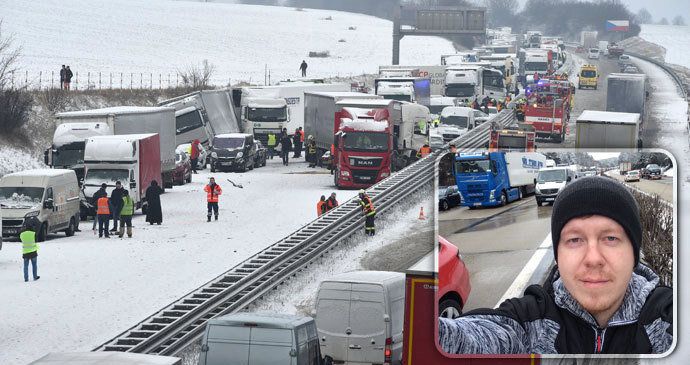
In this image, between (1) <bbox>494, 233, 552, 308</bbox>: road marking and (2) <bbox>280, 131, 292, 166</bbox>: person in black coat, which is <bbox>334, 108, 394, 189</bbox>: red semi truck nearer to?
(2) <bbox>280, 131, 292, 166</bbox>: person in black coat

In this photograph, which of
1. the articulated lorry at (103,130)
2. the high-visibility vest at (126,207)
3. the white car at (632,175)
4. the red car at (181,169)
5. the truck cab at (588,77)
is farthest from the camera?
the truck cab at (588,77)

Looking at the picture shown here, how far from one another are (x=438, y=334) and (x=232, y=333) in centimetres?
1139

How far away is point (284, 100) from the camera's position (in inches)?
2477

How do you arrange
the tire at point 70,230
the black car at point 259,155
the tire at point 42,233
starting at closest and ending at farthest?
the tire at point 42,233 → the tire at point 70,230 → the black car at point 259,155

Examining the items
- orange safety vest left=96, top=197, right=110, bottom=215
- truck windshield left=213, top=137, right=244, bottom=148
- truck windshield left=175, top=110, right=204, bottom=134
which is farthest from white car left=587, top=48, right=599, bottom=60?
orange safety vest left=96, top=197, right=110, bottom=215

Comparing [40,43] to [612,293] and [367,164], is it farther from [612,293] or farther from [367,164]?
[612,293]

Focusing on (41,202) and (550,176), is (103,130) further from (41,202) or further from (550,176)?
(550,176)

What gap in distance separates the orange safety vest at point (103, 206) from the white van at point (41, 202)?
1289 millimetres

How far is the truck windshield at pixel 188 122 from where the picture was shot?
5781 centimetres

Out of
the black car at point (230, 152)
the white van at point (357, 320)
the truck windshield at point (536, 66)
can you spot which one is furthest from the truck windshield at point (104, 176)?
the truck windshield at point (536, 66)

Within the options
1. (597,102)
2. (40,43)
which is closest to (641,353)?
(597,102)

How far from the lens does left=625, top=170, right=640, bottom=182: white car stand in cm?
491

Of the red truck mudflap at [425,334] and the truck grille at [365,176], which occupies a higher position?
the red truck mudflap at [425,334]

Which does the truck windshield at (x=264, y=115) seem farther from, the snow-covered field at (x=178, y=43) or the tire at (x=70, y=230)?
the snow-covered field at (x=178, y=43)
